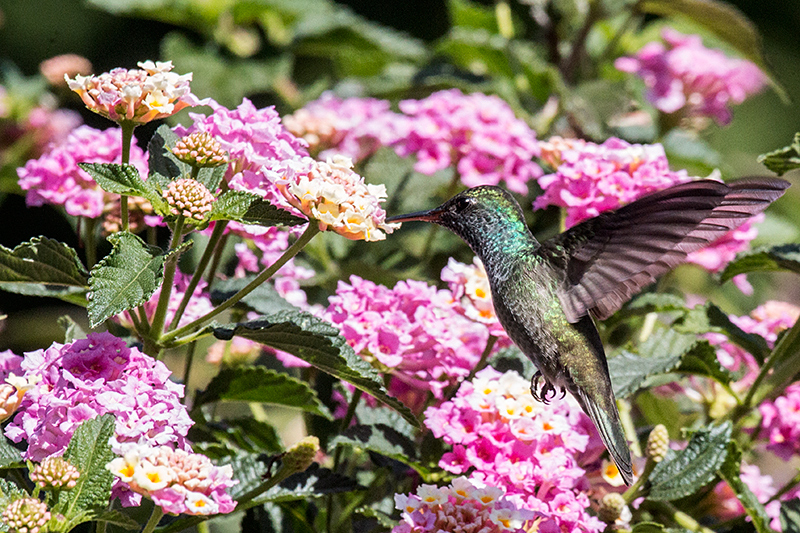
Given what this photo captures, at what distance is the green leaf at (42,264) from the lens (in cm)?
107

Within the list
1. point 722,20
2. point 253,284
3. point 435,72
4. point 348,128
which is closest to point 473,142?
point 348,128

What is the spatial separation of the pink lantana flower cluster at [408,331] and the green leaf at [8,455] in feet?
1.47

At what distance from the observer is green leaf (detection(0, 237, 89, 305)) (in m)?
1.07

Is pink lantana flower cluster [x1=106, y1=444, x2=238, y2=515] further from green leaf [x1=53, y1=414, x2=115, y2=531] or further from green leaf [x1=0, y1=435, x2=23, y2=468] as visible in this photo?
green leaf [x1=0, y1=435, x2=23, y2=468]

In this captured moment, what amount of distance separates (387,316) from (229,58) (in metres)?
1.57

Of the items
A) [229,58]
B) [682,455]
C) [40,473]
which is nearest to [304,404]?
[40,473]

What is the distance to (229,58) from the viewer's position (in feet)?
8.64

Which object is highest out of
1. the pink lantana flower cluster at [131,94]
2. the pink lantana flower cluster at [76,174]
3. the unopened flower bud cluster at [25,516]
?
the pink lantana flower cluster at [131,94]

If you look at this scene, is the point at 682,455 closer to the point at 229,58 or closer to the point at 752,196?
the point at 752,196

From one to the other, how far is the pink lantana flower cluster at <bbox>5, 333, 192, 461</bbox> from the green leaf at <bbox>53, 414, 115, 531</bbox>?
0.06 ft

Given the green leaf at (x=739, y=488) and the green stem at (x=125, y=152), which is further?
the green leaf at (x=739, y=488)

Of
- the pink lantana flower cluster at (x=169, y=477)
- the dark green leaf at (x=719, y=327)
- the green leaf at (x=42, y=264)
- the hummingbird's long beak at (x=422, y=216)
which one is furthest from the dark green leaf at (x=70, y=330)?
the dark green leaf at (x=719, y=327)

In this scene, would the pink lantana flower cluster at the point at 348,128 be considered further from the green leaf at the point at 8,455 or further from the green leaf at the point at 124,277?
the green leaf at the point at 8,455

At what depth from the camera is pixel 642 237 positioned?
117cm
